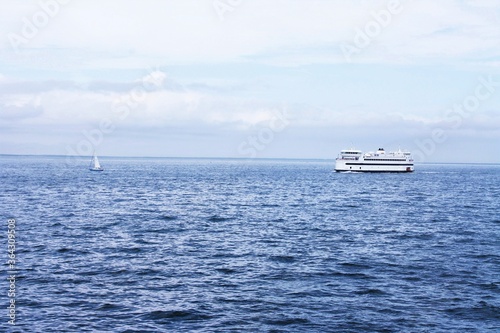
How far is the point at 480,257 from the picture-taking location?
4188 centimetres

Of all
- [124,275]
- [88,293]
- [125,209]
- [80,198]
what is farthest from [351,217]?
[80,198]

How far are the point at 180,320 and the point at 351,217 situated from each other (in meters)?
47.7

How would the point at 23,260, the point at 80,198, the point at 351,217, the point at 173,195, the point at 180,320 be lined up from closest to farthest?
the point at 180,320 → the point at 23,260 → the point at 351,217 → the point at 80,198 → the point at 173,195

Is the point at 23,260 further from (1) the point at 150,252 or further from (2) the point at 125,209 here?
(2) the point at 125,209

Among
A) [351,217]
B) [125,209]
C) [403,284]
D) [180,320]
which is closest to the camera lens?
[180,320]

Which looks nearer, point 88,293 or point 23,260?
point 88,293

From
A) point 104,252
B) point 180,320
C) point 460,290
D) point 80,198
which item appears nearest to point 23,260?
point 104,252

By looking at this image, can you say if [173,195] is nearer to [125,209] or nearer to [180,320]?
[125,209]

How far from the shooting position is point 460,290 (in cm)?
3173

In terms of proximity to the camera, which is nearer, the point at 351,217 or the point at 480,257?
the point at 480,257

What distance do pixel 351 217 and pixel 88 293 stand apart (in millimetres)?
46893

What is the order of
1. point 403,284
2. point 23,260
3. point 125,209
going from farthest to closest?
point 125,209, point 23,260, point 403,284

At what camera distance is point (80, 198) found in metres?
94.4

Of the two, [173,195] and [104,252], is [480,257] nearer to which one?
[104,252]
